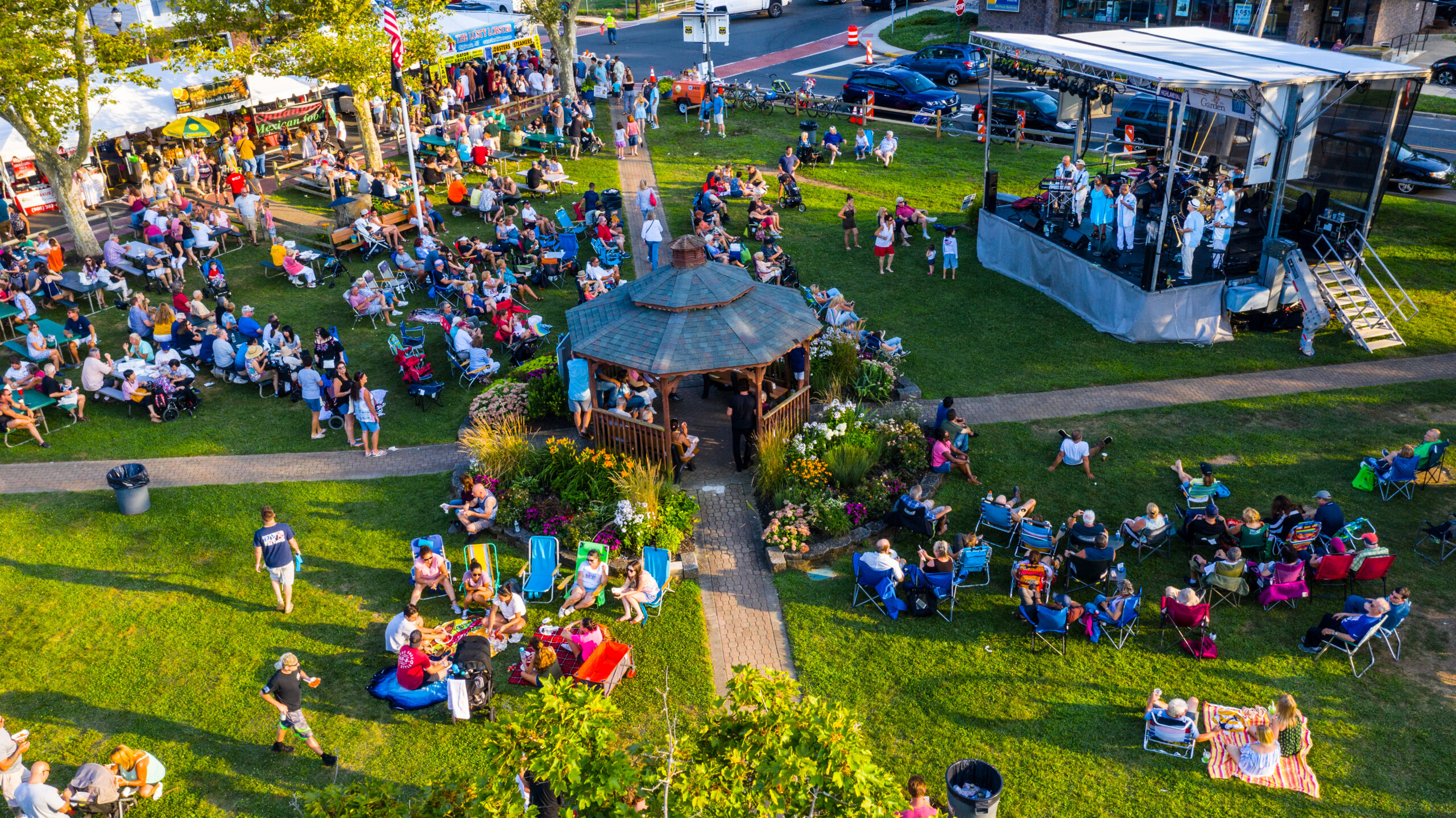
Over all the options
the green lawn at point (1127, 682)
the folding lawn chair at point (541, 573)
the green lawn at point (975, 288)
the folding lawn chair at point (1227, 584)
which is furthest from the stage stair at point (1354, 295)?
the folding lawn chair at point (541, 573)

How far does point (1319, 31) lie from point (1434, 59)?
409 centimetres

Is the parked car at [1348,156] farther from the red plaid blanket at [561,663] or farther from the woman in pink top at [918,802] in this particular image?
the red plaid blanket at [561,663]

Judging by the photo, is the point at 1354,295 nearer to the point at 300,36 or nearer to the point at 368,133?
the point at 368,133

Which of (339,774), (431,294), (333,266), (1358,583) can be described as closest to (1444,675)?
(1358,583)

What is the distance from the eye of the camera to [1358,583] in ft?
42.4

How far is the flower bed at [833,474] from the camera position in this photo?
13.9m

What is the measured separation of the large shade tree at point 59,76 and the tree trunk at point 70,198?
2 cm

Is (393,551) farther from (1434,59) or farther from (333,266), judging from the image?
(1434,59)

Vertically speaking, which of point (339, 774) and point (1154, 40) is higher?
point (1154, 40)

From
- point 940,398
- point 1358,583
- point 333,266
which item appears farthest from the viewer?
point 333,266

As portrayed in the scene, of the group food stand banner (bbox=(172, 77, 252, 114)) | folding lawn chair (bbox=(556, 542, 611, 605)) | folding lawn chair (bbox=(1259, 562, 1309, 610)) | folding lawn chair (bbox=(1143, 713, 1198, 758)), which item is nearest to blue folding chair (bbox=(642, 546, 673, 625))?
folding lawn chair (bbox=(556, 542, 611, 605))

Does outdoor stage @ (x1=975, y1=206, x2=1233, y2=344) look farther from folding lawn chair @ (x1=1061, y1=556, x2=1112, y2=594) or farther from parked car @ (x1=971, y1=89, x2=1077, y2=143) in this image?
parked car @ (x1=971, y1=89, x2=1077, y2=143)

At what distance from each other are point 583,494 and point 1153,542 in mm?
7794

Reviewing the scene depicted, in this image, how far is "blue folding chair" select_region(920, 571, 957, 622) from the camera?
12.5m
